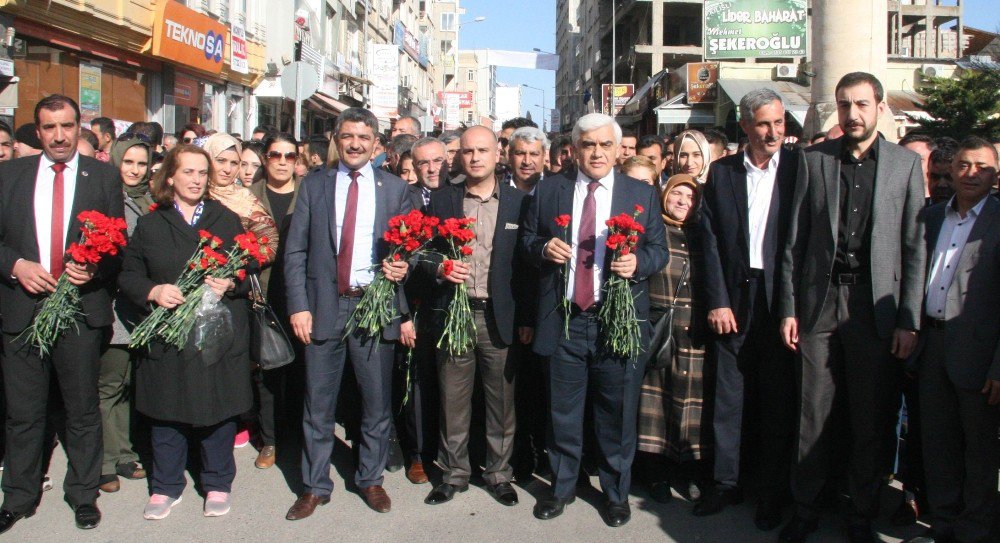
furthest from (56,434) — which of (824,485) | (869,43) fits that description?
(869,43)

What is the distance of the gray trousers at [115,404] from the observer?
4957 millimetres

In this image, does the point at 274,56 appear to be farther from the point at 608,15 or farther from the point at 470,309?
the point at 608,15

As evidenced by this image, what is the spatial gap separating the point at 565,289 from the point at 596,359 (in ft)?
1.43

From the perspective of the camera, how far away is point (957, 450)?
12.9ft

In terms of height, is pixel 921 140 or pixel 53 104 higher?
pixel 921 140

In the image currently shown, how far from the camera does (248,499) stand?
4711 mm

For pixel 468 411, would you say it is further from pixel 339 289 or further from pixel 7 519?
pixel 7 519

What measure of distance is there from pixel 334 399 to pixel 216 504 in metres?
0.88

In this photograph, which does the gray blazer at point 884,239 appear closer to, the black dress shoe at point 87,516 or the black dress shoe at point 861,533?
the black dress shoe at point 861,533

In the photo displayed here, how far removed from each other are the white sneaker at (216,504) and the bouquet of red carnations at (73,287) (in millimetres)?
1192

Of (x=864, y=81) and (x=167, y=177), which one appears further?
(x=167, y=177)

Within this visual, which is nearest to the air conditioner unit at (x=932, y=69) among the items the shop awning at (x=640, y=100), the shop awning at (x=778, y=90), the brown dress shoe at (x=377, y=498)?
the shop awning at (x=778, y=90)

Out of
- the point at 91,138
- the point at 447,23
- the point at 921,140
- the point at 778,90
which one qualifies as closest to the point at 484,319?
the point at 921,140

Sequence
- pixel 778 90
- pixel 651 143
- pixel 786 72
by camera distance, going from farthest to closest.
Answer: pixel 786 72 < pixel 778 90 < pixel 651 143
